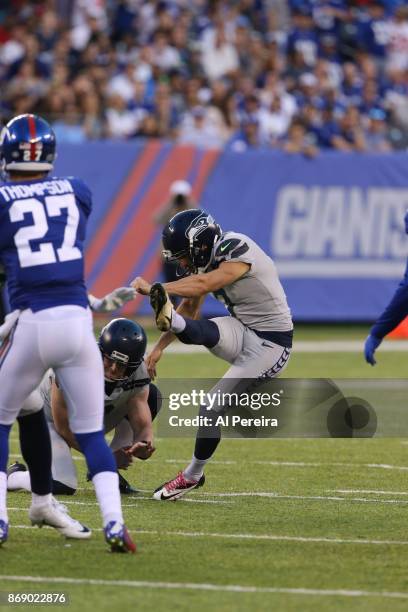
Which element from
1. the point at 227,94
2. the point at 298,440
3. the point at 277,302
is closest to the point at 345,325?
the point at 227,94

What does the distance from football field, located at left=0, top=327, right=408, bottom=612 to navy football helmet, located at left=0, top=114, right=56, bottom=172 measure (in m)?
1.67

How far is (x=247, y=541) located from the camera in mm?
5703

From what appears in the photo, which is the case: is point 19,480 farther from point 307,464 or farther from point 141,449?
point 307,464

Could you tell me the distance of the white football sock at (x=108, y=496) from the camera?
205 inches

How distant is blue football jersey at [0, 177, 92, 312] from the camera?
5.26 metres

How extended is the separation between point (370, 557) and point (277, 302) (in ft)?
6.53

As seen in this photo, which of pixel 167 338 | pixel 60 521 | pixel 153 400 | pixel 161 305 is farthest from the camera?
pixel 153 400

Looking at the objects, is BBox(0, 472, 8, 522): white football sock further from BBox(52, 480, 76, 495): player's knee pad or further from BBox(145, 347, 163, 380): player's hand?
BBox(145, 347, 163, 380): player's hand

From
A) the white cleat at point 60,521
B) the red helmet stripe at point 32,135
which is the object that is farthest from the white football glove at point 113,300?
the white cleat at point 60,521

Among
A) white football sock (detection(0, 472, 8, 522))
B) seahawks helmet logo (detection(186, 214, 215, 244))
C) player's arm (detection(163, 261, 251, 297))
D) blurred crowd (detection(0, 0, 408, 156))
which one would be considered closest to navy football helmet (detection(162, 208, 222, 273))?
seahawks helmet logo (detection(186, 214, 215, 244))

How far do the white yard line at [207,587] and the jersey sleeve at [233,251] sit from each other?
2.36 m

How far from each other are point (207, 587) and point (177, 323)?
205 centimetres

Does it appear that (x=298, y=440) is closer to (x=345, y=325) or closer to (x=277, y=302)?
(x=277, y=302)

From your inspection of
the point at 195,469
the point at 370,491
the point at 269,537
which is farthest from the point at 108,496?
the point at 370,491
